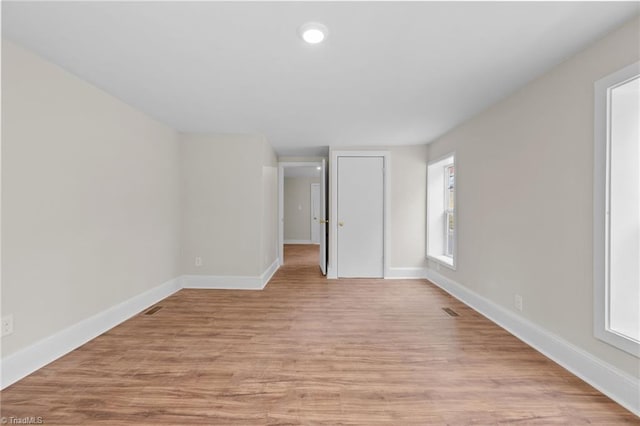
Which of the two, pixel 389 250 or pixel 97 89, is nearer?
pixel 97 89

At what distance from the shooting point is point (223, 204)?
388cm

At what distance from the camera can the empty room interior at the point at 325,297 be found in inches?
60.4

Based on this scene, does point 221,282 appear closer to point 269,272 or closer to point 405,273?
point 269,272

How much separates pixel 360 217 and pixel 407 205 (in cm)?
77

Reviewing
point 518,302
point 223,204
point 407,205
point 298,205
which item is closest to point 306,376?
point 518,302

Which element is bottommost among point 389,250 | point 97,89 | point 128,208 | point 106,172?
point 389,250

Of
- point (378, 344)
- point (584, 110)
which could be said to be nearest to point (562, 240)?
point (584, 110)

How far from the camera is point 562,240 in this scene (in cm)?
199

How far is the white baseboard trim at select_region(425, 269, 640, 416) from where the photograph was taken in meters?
1.54

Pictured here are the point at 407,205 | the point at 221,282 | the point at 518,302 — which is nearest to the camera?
the point at 518,302

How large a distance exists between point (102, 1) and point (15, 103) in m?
0.99

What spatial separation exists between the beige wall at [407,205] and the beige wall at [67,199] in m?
3.22

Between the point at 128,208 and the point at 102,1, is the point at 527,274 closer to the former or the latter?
the point at 102,1

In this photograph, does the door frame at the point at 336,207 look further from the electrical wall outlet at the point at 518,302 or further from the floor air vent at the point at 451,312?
the electrical wall outlet at the point at 518,302
